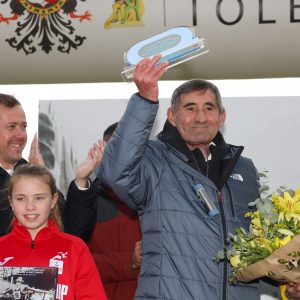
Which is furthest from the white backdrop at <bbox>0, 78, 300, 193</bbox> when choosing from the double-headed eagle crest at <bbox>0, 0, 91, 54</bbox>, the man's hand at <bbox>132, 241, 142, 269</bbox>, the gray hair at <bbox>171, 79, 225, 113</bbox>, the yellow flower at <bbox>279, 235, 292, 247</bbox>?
the yellow flower at <bbox>279, 235, 292, 247</bbox>

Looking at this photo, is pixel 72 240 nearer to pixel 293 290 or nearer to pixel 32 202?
pixel 32 202

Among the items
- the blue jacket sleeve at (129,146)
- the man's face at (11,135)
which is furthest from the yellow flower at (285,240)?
the man's face at (11,135)

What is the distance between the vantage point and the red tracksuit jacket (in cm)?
321

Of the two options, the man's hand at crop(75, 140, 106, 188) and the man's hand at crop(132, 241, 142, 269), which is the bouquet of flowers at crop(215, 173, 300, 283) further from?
the man's hand at crop(75, 140, 106, 188)

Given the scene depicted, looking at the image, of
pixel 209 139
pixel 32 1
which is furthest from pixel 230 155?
pixel 32 1

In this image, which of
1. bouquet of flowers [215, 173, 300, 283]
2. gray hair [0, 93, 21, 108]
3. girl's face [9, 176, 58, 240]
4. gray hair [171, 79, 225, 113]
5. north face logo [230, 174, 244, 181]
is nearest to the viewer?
bouquet of flowers [215, 173, 300, 283]

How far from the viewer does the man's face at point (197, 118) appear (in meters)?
3.60

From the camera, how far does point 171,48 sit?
3250 mm

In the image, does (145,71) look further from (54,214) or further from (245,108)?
(245,108)

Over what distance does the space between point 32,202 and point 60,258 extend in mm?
280

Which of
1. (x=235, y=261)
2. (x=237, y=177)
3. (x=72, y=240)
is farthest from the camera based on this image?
(x=237, y=177)

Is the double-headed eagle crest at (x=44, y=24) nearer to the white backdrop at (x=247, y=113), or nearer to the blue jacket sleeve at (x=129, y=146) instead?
the white backdrop at (x=247, y=113)

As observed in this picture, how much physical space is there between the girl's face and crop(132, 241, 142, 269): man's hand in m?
0.52

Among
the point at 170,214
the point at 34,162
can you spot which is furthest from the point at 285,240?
the point at 34,162
